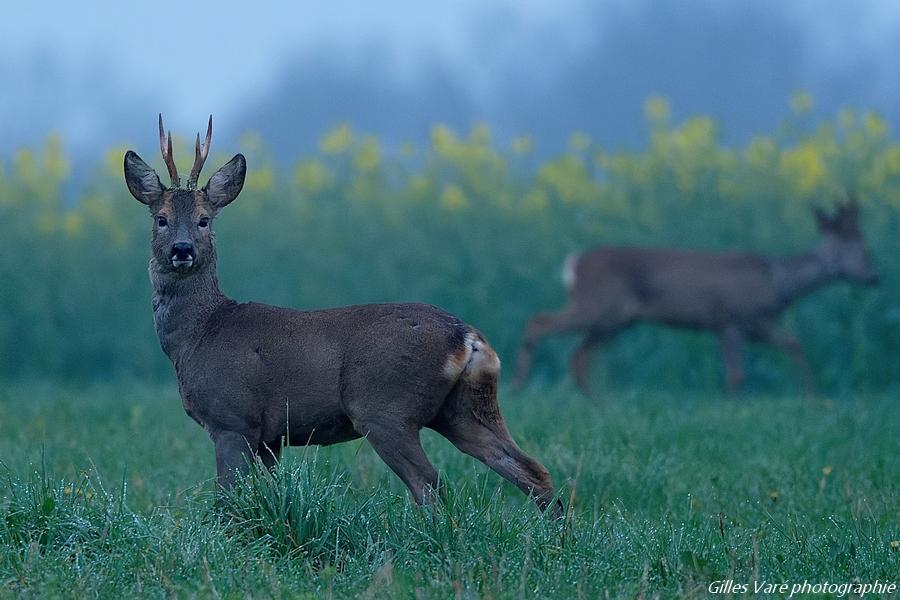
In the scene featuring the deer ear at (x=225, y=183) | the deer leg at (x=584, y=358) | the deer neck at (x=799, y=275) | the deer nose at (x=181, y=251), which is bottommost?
the deer leg at (x=584, y=358)

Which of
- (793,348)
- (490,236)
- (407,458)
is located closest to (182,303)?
(407,458)

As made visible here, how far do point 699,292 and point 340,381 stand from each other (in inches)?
258

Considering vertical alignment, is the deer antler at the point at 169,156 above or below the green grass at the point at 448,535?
above

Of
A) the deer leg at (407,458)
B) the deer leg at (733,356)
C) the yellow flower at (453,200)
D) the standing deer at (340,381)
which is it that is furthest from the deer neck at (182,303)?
the yellow flower at (453,200)

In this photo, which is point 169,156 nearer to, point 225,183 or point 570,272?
point 225,183

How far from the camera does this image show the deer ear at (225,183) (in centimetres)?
569

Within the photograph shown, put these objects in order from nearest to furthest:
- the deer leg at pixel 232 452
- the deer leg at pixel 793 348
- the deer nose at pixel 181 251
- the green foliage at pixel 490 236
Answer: the deer leg at pixel 232 452, the deer nose at pixel 181 251, the deer leg at pixel 793 348, the green foliage at pixel 490 236

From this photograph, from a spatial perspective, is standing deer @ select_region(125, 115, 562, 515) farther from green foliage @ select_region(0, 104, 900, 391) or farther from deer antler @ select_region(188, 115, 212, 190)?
green foliage @ select_region(0, 104, 900, 391)

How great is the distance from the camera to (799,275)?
11359 millimetres

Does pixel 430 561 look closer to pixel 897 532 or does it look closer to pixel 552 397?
pixel 897 532

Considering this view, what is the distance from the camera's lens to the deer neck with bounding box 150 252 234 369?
5.56 meters

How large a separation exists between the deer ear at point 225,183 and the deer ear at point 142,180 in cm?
19

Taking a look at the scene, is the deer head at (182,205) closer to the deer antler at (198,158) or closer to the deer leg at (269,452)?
the deer antler at (198,158)

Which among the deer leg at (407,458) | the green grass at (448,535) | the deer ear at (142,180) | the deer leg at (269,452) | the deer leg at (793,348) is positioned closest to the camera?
the green grass at (448,535)
